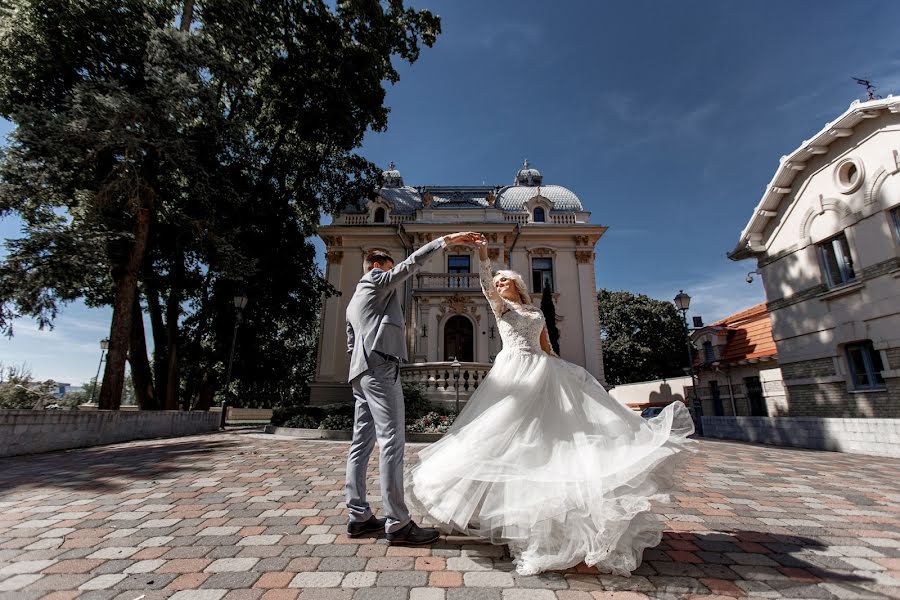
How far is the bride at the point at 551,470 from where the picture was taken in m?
2.23

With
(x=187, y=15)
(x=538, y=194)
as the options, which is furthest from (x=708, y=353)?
(x=187, y=15)

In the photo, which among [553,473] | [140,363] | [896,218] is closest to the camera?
[553,473]

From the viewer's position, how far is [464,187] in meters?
27.3

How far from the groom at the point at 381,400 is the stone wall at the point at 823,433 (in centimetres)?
1067

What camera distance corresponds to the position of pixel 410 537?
2.69 meters

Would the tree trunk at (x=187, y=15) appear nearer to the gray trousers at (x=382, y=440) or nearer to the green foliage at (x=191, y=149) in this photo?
the green foliage at (x=191, y=149)

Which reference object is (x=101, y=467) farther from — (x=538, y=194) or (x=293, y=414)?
(x=538, y=194)

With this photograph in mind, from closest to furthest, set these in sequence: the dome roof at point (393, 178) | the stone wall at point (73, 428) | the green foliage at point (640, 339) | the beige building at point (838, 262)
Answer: the stone wall at point (73, 428) → the beige building at point (838, 262) → the dome roof at point (393, 178) → the green foliage at point (640, 339)

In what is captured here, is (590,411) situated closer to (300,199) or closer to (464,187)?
(300,199)

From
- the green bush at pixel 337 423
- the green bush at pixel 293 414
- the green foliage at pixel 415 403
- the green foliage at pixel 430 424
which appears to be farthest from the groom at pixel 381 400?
the green bush at pixel 293 414

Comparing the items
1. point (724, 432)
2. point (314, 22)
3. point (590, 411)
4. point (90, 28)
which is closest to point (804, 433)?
point (724, 432)

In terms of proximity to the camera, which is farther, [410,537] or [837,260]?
[837,260]

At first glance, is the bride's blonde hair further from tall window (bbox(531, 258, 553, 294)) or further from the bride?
tall window (bbox(531, 258, 553, 294))

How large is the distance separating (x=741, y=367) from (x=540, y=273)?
997 cm
